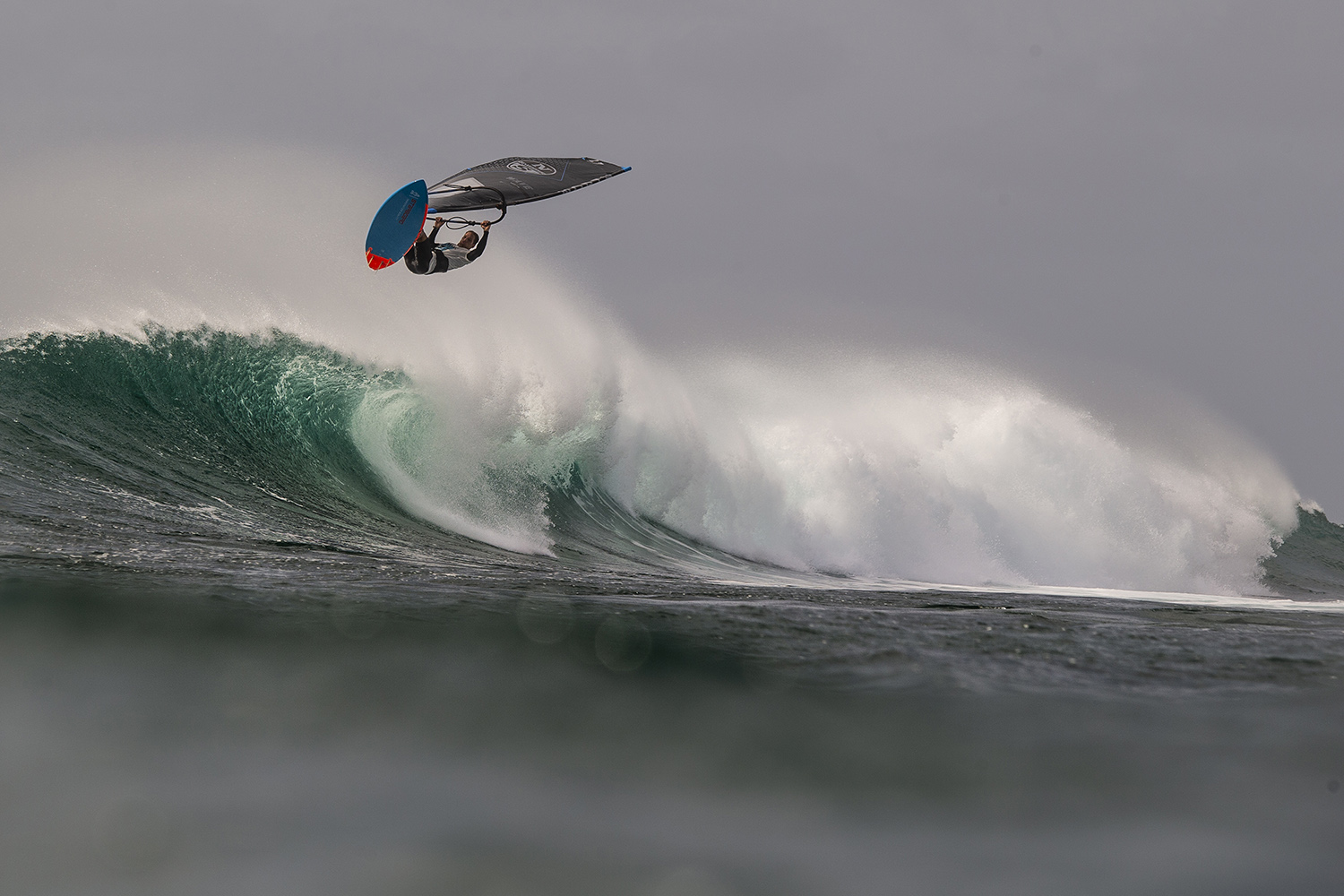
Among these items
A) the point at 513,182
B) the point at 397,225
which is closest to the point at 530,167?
the point at 513,182

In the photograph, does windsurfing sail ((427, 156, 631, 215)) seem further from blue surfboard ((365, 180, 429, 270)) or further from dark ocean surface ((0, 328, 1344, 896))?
dark ocean surface ((0, 328, 1344, 896))

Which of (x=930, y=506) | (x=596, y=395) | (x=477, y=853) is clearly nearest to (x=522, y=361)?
(x=596, y=395)

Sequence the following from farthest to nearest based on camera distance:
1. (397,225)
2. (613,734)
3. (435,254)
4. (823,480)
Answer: (823,480) < (435,254) < (397,225) < (613,734)

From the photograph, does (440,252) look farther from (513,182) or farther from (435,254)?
(513,182)

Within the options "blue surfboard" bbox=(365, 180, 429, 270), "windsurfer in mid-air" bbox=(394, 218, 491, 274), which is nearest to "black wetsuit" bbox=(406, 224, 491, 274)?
"windsurfer in mid-air" bbox=(394, 218, 491, 274)

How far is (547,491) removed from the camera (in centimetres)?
1258

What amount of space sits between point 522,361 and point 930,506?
24.3 feet

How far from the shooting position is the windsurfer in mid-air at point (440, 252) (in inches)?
361

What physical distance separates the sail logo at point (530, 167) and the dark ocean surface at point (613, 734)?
5709 millimetres

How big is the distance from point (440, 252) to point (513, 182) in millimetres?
1821

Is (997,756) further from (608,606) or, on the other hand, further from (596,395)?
(596,395)

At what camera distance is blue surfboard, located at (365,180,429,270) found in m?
8.95

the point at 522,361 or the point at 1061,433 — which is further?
the point at 1061,433

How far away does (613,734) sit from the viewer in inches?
138
